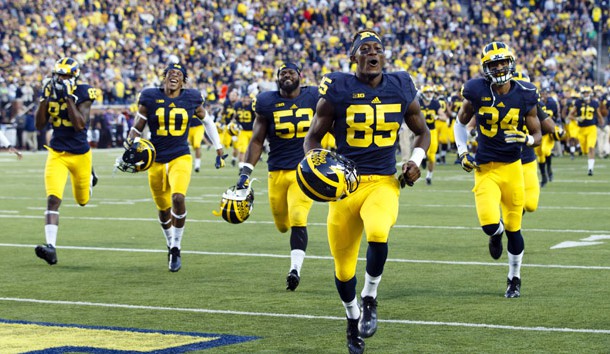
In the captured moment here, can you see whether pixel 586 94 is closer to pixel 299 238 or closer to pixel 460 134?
pixel 460 134

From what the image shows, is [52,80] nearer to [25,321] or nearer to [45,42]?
[25,321]

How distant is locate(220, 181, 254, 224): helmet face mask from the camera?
8.09m

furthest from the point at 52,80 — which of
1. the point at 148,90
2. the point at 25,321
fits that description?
the point at 25,321

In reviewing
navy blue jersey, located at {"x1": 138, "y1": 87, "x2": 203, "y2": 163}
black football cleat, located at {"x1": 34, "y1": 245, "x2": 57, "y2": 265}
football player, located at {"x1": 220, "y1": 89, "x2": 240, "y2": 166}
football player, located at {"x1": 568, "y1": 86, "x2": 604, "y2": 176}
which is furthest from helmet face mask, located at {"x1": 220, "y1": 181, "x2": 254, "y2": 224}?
football player, located at {"x1": 220, "y1": 89, "x2": 240, "y2": 166}

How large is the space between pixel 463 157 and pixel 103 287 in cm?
287

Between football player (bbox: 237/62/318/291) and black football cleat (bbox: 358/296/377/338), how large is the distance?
2430 mm

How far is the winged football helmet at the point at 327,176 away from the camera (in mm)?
6121

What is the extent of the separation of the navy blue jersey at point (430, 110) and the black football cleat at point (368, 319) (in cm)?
1514

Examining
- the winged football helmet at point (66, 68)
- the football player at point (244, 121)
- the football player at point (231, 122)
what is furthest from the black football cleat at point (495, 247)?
the football player at point (231, 122)

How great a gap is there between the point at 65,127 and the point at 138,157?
136cm

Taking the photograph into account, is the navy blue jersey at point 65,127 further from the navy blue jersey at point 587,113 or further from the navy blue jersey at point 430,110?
the navy blue jersey at point 587,113

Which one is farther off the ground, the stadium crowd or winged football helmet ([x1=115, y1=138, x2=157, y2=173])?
winged football helmet ([x1=115, y1=138, x2=157, y2=173])

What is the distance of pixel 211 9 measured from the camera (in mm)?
43219

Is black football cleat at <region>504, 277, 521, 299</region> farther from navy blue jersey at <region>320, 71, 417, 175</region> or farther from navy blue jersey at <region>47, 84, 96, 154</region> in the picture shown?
navy blue jersey at <region>47, 84, 96, 154</region>
